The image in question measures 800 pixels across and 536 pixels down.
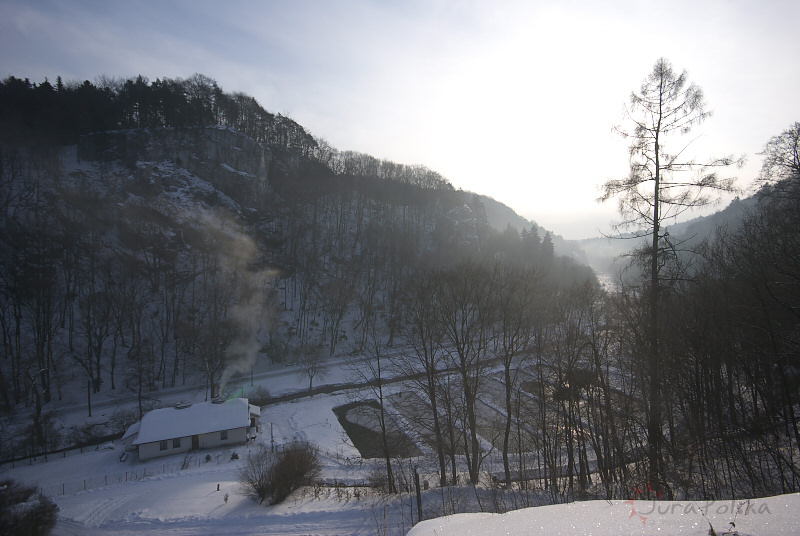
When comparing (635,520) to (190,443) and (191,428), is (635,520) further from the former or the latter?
(190,443)

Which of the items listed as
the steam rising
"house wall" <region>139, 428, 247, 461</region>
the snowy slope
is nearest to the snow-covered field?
the snowy slope

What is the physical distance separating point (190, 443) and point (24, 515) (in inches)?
479

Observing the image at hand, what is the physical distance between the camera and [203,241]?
140 feet

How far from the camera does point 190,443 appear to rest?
2159 cm

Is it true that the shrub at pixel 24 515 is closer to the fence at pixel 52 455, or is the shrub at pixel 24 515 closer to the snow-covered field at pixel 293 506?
the snow-covered field at pixel 293 506

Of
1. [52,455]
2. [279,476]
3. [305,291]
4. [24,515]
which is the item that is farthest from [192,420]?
[305,291]

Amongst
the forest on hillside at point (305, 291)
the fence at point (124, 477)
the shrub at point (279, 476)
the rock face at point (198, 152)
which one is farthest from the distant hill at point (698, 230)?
the rock face at point (198, 152)

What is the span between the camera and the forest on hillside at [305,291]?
11633mm

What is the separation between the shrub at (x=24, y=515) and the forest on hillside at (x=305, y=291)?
1122cm

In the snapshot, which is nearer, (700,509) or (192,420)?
(700,509)

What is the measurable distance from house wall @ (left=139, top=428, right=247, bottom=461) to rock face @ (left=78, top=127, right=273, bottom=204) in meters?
38.3

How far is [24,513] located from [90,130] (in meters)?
A: 57.4

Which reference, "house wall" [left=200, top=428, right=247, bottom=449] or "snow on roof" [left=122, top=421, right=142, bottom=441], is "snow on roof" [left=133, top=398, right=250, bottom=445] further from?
"snow on roof" [left=122, top=421, right=142, bottom=441]

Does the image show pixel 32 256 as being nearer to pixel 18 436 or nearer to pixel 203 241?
pixel 203 241
